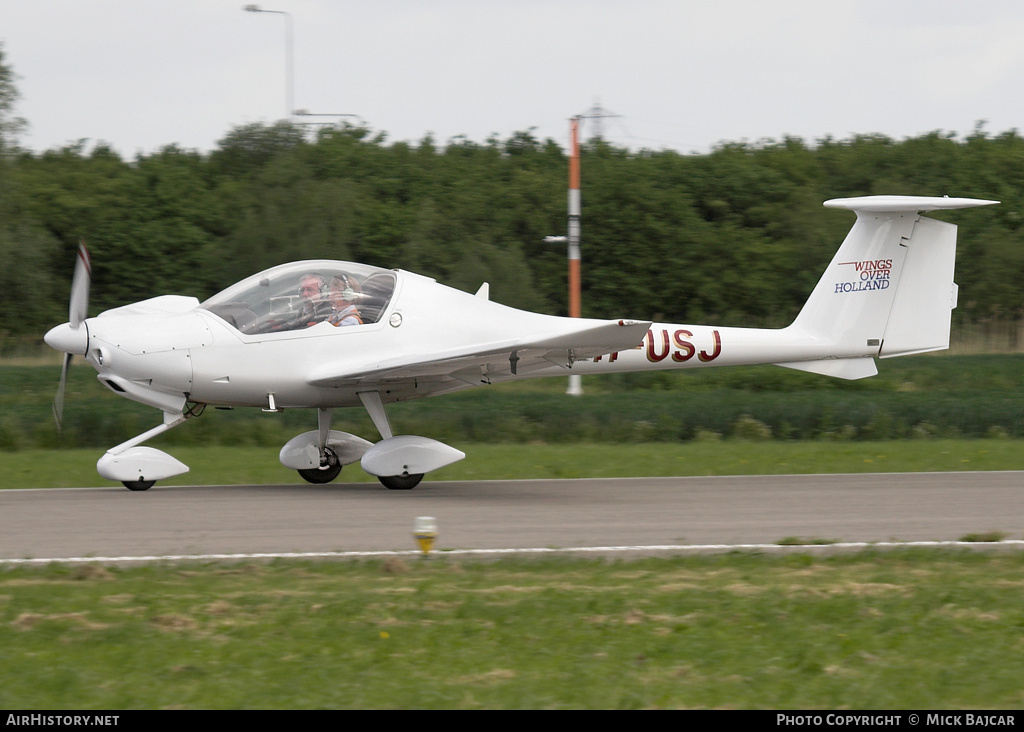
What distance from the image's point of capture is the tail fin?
1368 centimetres

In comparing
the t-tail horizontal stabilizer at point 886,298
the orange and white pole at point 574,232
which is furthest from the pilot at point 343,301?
the orange and white pole at point 574,232

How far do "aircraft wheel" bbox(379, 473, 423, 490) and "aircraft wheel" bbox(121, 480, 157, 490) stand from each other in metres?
2.41

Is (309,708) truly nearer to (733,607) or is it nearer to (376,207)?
(733,607)

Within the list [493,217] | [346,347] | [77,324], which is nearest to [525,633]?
[346,347]

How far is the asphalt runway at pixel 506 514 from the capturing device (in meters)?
9.16

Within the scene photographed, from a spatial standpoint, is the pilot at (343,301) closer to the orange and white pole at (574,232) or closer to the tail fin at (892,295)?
the tail fin at (892,295)

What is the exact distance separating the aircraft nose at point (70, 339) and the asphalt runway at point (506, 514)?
152 cm

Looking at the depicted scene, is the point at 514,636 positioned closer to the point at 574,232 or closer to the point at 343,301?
the point at 343,301

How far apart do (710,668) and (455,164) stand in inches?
1633

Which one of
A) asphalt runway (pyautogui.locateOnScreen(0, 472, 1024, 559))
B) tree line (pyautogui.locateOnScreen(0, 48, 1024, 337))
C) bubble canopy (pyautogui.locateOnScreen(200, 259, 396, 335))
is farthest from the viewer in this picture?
tree line (pyautogui.locateOnScreen(0, 48, 1024, 337))

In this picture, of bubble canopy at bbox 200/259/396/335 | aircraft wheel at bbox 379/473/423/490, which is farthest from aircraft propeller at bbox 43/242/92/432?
aircraft wheel at bbox 379/473/423/490

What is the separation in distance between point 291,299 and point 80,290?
2203mm

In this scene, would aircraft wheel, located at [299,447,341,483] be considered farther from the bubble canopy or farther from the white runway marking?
the white runway marking

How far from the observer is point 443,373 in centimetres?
1222
